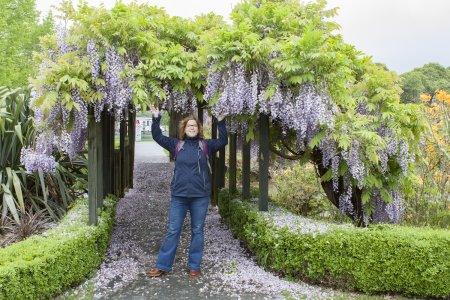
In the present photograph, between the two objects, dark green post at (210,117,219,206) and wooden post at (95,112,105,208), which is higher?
wooden post at (95,112,105,208)

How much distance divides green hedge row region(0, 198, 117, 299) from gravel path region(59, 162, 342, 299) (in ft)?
→ 0.58

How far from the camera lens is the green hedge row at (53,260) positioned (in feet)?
11.5

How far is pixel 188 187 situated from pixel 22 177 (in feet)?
9.87

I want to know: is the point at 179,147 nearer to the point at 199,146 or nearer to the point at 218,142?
the point at 199,146

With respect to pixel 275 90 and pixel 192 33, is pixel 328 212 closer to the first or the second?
pixel 275 90

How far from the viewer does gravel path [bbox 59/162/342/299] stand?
4227 mm

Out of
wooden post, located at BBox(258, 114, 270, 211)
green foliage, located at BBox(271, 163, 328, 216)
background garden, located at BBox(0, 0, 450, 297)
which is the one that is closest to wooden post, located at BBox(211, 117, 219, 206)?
green foliage, located at BBox(271, 163, 328, 216)

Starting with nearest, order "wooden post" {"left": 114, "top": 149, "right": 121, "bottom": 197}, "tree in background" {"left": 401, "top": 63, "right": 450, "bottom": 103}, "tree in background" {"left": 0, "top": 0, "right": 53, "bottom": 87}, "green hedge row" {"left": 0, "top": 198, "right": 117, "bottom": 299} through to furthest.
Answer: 1. "green hedge row" {"left": 0, "top": 198, "right": 117, "bottom": 299}
2. "wooden post" {"left": 114, "top": 149, "right": 121, "bottom": 197}
3. "tree in background" {"left": 0, "top": 0, "right": 53, "bottom": 87}
4. "tree in background" {"left": 401, "top": 63, "right": 450, "bottom": 103}

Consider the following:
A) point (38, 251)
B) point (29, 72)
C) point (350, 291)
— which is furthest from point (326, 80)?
point (29, 72)

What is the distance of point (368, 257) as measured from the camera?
166 inches

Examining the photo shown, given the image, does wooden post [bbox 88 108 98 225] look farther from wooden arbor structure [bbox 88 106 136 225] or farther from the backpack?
the backpack

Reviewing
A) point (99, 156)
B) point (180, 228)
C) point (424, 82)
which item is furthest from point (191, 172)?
point (424, 82)

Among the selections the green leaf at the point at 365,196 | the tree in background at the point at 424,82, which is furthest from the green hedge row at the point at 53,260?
the tree in background at the point at 424,82

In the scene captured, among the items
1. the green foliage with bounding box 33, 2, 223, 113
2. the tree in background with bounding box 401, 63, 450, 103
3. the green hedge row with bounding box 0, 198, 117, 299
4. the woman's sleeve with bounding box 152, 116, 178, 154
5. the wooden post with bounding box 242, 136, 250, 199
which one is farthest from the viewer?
the tree in background with bounding box 401, 63, 450, 103
